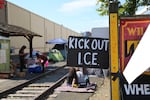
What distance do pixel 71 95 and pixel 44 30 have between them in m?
49.6

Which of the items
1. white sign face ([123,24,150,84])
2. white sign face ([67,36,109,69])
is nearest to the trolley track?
white sign face ([67,36,109,69])

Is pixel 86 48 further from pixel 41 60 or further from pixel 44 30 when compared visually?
pixel 44 30

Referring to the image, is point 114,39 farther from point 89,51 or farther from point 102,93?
point 102,93

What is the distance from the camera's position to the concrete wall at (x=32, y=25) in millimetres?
44375

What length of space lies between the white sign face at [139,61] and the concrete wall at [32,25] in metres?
38.6

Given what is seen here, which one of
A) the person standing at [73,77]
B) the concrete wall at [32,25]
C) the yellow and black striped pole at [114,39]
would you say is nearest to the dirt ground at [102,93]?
the person standing at [73,77]

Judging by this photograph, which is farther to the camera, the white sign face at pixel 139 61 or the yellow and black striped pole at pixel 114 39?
the yellow and black striped pole at pixel 114 39

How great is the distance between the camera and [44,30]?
2479 inches

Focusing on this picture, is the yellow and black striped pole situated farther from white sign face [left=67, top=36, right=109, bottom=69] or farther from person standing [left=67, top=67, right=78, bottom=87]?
person standing [left=67, top=67, right=78, bottom=87]

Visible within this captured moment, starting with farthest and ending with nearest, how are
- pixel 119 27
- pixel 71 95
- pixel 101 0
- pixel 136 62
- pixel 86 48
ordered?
pixel 101 0
pixel 71 95
pixel 86 48
pixel 119 27
pixel 136 62

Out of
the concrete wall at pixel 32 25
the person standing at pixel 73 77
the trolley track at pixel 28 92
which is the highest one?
the concrete wall at pixel 32 25

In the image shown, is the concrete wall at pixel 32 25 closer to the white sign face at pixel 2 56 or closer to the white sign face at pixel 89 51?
the white sign face at pixel 2 56

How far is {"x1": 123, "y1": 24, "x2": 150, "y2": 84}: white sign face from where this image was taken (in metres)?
3.85

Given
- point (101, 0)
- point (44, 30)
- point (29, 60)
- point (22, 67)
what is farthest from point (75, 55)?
point (44, 30)
